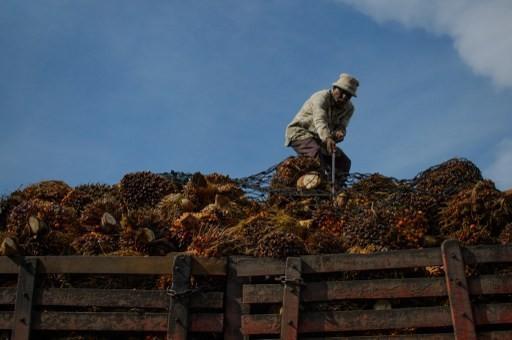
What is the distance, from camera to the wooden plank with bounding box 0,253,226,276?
684 centimetres

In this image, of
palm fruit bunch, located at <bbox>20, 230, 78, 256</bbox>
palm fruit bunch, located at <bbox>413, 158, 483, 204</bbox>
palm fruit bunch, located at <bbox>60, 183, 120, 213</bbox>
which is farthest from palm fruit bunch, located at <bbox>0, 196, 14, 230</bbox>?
palm fruit bunch, located at <bbox>413, 158, 483, 204</bbox>

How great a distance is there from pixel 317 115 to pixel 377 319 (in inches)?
197

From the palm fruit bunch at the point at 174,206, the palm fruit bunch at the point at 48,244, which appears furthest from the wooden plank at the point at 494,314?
the palm fruit bunch at the point at 48,244

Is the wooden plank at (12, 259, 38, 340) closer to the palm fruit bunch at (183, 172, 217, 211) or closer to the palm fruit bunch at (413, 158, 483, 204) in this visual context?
the palm fruit bunch at (183, 172, 217, 211)

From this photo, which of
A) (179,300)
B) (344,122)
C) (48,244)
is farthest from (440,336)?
(344,122)

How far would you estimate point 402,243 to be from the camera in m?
7.47

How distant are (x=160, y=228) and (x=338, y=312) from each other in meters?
2.51

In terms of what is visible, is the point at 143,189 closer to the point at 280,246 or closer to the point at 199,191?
the point at 199,191

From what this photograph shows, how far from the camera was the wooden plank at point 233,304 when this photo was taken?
661cm

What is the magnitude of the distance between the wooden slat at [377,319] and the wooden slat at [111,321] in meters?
0.37

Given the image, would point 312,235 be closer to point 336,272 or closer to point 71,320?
point 336,272

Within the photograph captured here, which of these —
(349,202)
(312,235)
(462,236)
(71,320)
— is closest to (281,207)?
(349,202)

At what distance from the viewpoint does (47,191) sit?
9.52 m

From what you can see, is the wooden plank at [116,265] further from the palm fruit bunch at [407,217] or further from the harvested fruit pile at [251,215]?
the palm fruit bunch at [407,217]
